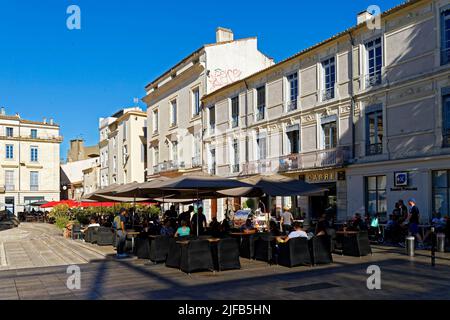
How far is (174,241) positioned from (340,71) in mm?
13233

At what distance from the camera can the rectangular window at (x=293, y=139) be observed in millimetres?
24047

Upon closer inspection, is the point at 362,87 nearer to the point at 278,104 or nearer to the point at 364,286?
the point at 278,104

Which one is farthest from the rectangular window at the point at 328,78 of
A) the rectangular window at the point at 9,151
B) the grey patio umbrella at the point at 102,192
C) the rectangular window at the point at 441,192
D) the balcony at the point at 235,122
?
the rectangular window at the point at 9,151

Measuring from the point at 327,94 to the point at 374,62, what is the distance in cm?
303

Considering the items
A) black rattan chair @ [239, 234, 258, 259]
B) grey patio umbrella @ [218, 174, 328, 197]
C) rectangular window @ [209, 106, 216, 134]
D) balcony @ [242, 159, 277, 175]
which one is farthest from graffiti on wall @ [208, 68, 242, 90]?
black rattan chair @ [239, 234, 258, 259]

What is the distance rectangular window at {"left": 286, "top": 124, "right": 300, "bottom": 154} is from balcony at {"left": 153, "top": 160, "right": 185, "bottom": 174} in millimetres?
12491

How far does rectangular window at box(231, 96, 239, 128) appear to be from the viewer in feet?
96.0

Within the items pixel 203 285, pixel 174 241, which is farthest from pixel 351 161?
pixel 203 285

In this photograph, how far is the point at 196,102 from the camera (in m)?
34.2

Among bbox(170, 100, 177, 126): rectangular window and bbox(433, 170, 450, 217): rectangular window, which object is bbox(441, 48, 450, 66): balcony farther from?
bbox(170, 100, 177, 126): rectangular window

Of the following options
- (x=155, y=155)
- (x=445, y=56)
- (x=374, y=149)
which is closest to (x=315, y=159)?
(x=374, y=149)

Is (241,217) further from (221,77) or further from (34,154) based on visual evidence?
(34,154)

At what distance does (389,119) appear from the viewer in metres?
18.8

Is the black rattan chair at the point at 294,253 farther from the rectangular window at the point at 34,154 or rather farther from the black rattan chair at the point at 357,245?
the rectangular window at the point at 34,154
